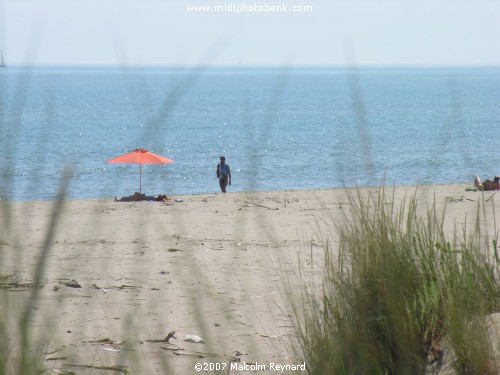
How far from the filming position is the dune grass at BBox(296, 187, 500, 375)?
3.03 m

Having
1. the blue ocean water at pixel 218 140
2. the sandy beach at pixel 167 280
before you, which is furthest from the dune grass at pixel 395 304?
the blue ocean water at pixel 218 140

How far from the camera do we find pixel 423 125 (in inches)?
2314

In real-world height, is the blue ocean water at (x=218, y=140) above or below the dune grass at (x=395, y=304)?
above

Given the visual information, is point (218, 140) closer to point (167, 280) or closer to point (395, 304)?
point (167, 280)

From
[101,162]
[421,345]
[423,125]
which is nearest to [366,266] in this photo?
[421,345]

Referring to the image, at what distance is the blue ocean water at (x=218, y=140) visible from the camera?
1797 millimetres

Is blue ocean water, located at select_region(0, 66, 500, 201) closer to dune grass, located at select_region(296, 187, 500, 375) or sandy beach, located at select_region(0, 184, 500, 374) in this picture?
sandy beach, located at select_region(0, 184, 500, 374)

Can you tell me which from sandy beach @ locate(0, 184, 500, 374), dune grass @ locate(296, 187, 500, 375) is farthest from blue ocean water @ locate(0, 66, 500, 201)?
dune grass @ locate(296, 187, 500, 375)

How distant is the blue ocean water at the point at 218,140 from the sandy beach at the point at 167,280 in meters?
0.17

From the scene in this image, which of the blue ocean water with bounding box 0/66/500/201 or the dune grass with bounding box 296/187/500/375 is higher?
the blue ocean water with bounding box 0/66/500/201

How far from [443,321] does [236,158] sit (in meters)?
35.5

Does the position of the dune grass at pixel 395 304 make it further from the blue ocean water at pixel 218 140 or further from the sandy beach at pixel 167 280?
the blue ocean water at pixel 218 140

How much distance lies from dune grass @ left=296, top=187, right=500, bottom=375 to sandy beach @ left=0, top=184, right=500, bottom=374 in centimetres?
17

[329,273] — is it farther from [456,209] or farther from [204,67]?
[456,209]
